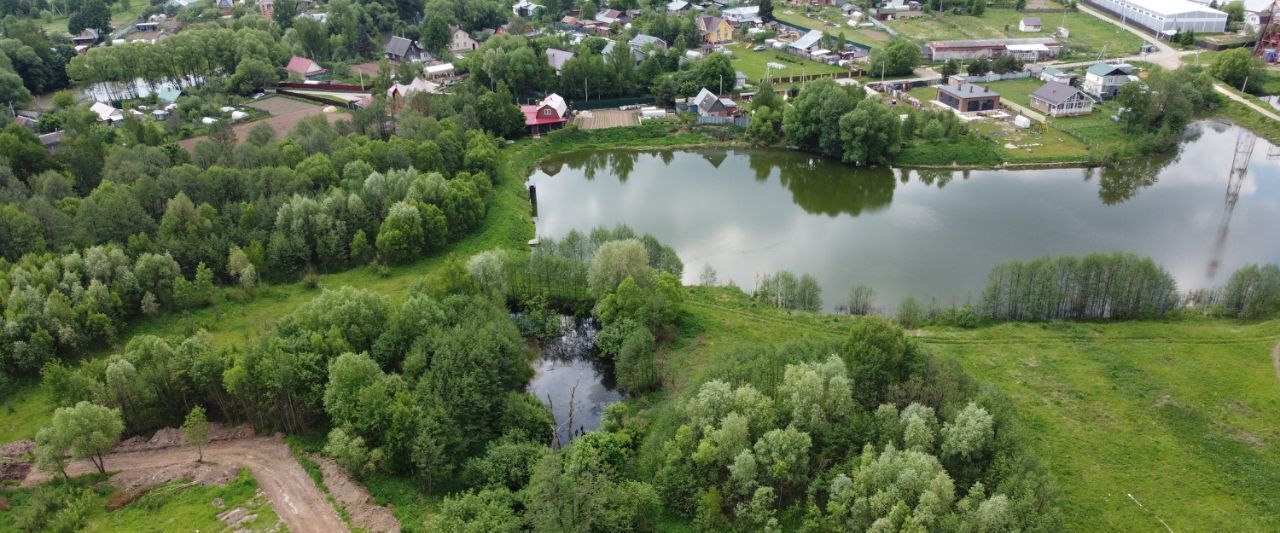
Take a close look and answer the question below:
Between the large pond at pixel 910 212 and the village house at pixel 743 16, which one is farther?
the village house at pixel 743 16

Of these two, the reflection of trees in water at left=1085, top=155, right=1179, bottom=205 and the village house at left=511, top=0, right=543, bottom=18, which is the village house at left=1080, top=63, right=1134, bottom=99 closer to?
the reflection of trees in water at left=1085, top=155, right=1179, bottom=205

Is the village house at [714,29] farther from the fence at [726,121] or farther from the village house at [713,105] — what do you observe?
the fence at [726,121]

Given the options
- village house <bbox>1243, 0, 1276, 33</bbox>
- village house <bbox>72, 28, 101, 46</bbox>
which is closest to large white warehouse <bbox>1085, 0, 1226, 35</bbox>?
village house <bbox>1243, 0, 1276, 33</bbox>

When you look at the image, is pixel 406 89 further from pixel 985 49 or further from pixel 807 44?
pixel 985 49

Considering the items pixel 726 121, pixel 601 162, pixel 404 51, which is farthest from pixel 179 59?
pixel 726 121

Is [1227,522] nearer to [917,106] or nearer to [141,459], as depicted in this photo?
[141,459]

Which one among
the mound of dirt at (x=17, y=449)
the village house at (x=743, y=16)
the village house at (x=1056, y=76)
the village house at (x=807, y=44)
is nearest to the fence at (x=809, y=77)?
the village house at (x=807, y=44)
